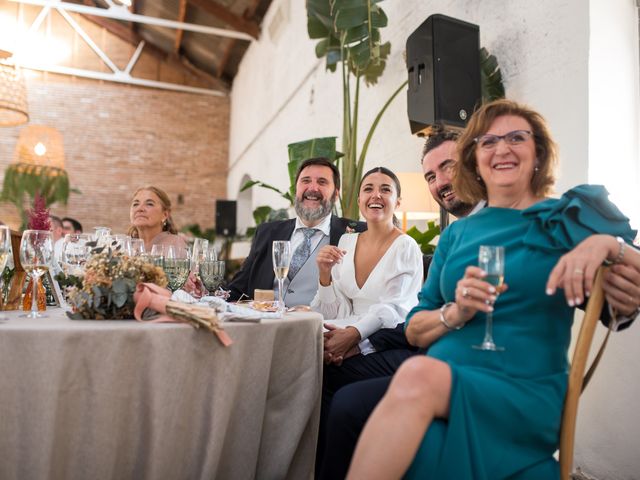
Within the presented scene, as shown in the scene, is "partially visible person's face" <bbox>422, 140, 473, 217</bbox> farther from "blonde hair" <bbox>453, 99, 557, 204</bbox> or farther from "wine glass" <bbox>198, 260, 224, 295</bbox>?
"wine glass" <bbox>198, 260, 224, 295</bbox>

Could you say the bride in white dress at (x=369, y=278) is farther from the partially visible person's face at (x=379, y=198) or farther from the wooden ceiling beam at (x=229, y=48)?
the wooden ceiling beam at (x=229, y=48)

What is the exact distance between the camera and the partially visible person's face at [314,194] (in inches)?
121

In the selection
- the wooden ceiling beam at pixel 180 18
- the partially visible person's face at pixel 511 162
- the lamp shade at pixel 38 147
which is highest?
the wooden ceiling beam at pixel 180 18

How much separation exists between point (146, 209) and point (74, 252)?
6.22 ft

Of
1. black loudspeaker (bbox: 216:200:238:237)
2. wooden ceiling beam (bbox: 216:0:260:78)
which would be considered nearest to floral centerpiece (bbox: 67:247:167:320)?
wooden ceiling beam (bbox: 216:0:260:78)

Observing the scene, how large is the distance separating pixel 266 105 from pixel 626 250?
9.63 metres

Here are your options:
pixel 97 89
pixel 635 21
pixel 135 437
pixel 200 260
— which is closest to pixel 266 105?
pixel 97 89

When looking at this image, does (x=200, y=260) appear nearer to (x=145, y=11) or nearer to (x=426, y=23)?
(x=426, y=23)

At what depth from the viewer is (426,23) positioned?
3.47m

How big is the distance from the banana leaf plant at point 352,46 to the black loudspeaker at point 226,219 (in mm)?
6374

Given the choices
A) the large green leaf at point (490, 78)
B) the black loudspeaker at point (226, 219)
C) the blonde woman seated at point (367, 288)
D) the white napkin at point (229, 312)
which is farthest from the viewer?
the black loudspeaker at point (226, 219)

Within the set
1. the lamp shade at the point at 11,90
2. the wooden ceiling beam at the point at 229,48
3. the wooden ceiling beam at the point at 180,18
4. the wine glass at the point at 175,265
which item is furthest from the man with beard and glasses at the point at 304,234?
the wooden ceiling beam at the point at 180,18

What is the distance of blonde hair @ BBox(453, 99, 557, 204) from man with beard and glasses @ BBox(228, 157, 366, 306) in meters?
1.07

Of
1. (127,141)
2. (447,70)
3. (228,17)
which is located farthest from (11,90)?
(127,141)
